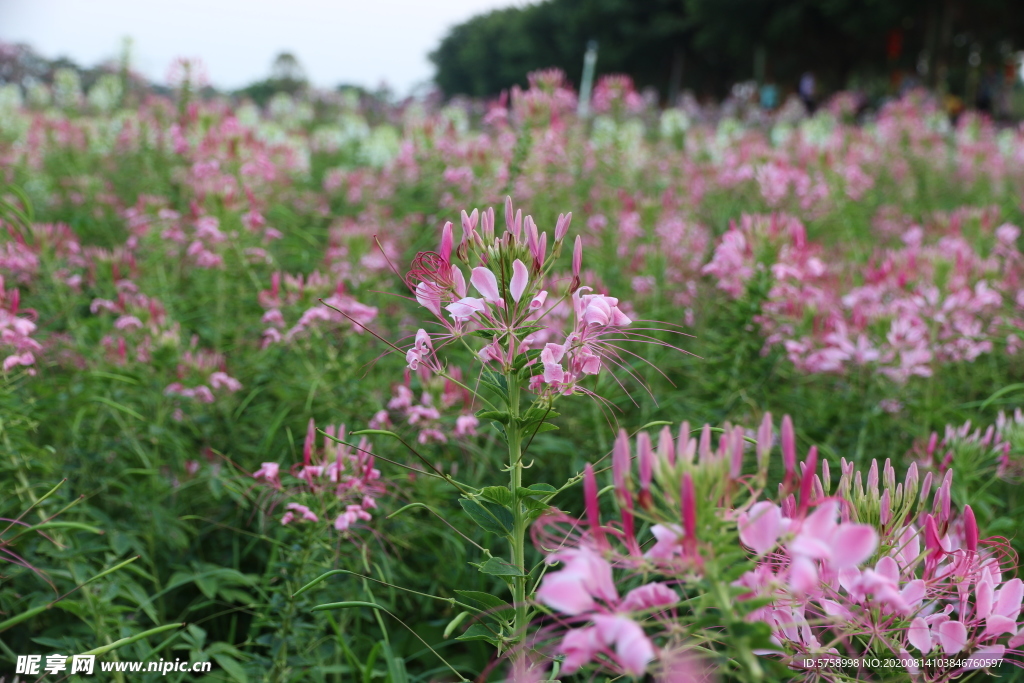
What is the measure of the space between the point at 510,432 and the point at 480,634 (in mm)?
285

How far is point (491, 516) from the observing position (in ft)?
3.33

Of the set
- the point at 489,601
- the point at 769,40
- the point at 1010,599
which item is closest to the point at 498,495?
the point at 489,601

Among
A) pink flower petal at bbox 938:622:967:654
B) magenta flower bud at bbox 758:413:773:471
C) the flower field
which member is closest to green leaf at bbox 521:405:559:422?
the flower field

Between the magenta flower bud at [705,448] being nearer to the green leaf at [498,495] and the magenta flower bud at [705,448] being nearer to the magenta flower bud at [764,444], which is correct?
the magenta flower bud at [764,444]

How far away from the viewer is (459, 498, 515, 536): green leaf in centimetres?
100

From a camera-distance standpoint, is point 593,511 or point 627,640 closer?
point 627,640

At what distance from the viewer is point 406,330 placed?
2.67 meters

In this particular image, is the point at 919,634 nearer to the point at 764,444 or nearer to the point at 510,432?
the point at 764,444

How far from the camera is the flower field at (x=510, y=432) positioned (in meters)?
0.78

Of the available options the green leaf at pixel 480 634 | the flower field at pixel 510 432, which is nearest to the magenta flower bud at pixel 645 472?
the flower field at pixel 510 432

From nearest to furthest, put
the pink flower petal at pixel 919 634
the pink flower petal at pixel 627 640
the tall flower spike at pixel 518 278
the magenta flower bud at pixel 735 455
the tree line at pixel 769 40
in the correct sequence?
the pink flower petal at pixel 627 640, the magenta flower bud at pixel 735 455, the pink flower petal at pixel 919 634, the tall flower spike at pixel 518 278, the tree line at pixel 769 40

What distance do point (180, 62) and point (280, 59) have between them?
1606 centimetres

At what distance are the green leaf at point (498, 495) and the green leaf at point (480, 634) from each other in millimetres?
179

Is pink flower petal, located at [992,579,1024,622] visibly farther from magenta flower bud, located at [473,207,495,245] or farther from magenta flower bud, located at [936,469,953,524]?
magenta flower bud, located at [473,207,495,245]
